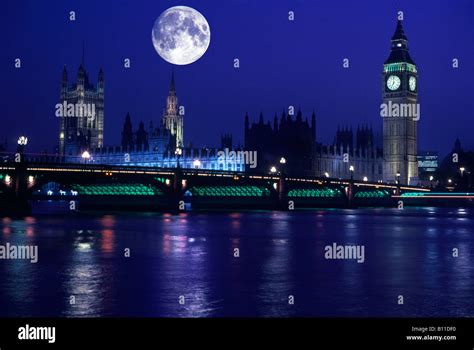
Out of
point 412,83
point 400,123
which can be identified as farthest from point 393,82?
point 400,123

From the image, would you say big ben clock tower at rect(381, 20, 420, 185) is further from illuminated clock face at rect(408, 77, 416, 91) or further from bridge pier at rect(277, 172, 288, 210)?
bridge pier at rect(277, 172, 288, 210)

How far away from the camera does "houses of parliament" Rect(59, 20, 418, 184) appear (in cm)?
14575

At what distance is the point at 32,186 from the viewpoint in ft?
220

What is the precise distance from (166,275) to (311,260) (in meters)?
7.21

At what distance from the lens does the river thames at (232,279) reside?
1633cm

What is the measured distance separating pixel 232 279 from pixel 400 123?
157 meters

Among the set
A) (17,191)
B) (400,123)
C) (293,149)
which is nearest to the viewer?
(17,191)

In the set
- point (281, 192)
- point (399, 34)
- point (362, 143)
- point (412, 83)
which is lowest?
point (281, 192)

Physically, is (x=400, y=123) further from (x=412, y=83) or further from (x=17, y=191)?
(x=17, y=191)

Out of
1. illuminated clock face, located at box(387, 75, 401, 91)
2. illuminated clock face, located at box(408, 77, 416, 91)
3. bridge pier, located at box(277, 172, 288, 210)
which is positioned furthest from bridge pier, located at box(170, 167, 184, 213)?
illuminated clock face, located at box(408, 77, 416, 91)

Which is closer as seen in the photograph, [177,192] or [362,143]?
[177,192]

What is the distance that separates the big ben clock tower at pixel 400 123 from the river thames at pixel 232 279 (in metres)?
135

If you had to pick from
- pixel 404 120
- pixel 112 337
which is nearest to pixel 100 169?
pixel 112 337

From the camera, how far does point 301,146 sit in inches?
5797
